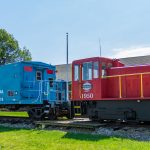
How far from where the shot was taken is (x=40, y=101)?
17.8 metres

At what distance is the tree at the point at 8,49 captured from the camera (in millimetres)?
55666

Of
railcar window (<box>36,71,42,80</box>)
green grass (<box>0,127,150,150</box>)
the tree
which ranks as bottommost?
green grass (<box>0,127,150,150</box>)

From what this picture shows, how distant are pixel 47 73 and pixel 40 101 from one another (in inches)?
109

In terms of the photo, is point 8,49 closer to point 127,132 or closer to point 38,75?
point 38,75

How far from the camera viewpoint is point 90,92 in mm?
14828

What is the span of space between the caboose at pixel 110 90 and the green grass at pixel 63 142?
3.08 meters

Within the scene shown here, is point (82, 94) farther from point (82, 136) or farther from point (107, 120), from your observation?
point (82, 136)

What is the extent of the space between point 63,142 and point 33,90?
888 centimetres

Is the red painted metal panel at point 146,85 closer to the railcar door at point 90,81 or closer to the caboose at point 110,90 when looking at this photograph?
the caboose at point 110,90

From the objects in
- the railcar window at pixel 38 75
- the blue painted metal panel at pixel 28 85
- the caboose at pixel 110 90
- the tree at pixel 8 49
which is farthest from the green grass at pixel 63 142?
the tree at pixel 8 49

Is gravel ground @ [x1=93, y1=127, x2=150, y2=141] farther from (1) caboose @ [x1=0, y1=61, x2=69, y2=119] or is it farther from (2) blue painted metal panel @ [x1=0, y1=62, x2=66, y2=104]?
(2) blue painted metal panel @ [x1=0, y1=62, x2=66, y2=104]

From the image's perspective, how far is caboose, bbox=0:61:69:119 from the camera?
703 inches

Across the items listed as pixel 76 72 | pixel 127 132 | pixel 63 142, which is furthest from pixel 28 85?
pixel 63 142

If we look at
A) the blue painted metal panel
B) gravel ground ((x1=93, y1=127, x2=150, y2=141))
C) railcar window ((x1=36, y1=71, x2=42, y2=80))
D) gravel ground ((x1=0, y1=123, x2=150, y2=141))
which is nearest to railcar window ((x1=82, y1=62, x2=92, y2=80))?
gravel ground ((x1=0, y1=123, x2=150, y2=141))
